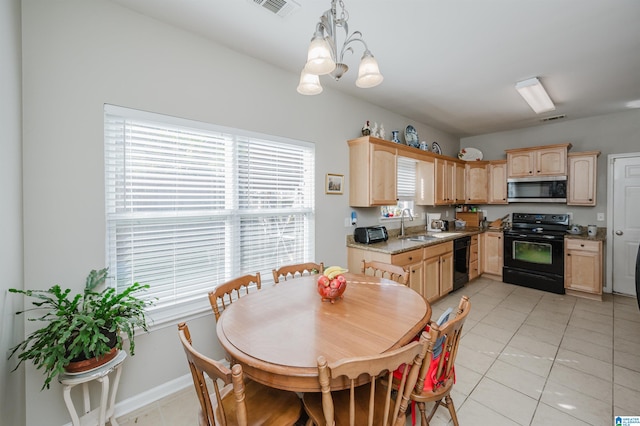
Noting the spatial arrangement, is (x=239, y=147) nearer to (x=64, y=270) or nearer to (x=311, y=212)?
(x=311, y=212)

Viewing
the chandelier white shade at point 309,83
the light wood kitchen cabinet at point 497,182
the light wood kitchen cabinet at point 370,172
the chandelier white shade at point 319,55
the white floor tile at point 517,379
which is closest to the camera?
the chandelier white shade at point 319,55

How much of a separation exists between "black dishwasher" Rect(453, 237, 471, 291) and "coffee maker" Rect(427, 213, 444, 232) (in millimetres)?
512

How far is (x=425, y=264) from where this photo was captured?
343 centimetres

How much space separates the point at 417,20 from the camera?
195 cm

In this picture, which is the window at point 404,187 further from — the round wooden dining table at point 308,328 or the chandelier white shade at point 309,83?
the chandelier white shade at point 309,83

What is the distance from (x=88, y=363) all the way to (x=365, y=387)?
5.04ft

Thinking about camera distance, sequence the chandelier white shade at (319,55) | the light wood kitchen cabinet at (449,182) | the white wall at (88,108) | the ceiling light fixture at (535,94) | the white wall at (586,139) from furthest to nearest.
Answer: the light wood kitchen cabinet at (449,182), the white wall at (586,139), the ceiling light fixture at (535,94), the white wall at (88,108), the chandelier white shade at (319,55)

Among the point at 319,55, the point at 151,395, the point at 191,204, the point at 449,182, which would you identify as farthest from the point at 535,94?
the point at 151,395

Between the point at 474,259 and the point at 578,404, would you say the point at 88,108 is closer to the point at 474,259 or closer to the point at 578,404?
the point at 578,404

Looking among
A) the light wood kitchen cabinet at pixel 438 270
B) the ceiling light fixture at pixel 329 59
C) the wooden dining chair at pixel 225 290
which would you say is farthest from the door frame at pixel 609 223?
the wooden dining chair at pixel 225 290

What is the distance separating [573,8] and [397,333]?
2.56m

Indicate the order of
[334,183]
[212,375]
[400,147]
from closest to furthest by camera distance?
[212,375]
[334,183]
[400,147]

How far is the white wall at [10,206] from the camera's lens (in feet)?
3.86

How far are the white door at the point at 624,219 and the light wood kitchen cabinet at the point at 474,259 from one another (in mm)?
1828
